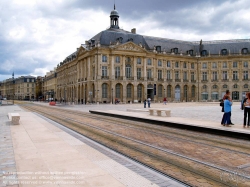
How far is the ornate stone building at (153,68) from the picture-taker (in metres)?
60.4

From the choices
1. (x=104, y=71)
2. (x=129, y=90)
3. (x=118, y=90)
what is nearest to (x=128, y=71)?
(x=129, y=90)

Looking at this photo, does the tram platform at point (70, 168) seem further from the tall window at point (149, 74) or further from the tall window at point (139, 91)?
the tall window at point (149, 74)

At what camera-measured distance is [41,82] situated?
142500 millimetres

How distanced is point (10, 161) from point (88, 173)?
2529 millimetres

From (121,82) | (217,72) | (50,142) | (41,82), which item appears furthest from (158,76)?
(41,82)

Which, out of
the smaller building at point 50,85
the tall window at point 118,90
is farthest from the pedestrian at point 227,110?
the smaller building at point 50,85

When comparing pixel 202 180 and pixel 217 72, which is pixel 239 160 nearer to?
pixel 202 180

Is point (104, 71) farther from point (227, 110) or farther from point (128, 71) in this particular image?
point (227, 110)

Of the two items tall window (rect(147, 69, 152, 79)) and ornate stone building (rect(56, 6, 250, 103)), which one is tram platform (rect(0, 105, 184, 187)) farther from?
tall window (rect(147, 69, 152, 79))

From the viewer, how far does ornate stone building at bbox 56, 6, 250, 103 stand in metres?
60.4

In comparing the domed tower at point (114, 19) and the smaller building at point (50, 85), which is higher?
the domed tower at point (114, 19)

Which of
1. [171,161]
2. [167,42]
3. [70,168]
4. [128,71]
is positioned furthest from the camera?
[167,42]

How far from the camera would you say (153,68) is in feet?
219

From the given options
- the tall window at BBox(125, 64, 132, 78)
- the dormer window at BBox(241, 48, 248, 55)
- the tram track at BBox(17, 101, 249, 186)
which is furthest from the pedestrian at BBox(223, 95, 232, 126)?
the dormer window at BBox(241, 48, 248, 55)
